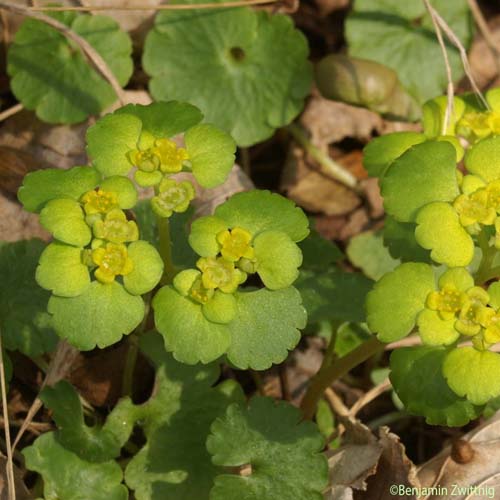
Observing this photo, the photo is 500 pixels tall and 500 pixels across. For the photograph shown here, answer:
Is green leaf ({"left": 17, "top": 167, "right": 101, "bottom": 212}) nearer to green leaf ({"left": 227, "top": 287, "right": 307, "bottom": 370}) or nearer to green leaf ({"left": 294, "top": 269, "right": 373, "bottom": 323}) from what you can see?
green leaf ({"left": 227, "top": 287, "right": 307, "bottom": 370})

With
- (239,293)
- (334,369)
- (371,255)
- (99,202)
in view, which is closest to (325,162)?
(371,255)

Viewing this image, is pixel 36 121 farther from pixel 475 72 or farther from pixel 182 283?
pixel 475 72

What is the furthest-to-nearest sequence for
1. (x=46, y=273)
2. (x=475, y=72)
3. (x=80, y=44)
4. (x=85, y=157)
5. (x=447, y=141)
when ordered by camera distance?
1. (x=475, y=72)
2. (x=85, y=157)
3. (x=80, y=44)
4. (x=447, y=141)
5. (x=46, y=273)

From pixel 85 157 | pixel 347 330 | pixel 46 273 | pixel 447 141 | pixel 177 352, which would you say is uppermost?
pixel 447 141

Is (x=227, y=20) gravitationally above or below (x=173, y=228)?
above

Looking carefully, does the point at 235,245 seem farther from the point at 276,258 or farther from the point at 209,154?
the point at 209,154

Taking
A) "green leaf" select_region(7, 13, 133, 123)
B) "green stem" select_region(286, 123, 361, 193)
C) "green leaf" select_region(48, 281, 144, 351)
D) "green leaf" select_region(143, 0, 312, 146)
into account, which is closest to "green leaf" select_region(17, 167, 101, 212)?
"green leaf" select_region(48, 281, 144, 351)

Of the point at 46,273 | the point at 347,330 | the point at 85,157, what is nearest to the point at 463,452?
the point at 347,330

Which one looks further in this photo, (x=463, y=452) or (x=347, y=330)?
(x=347, y=330)
